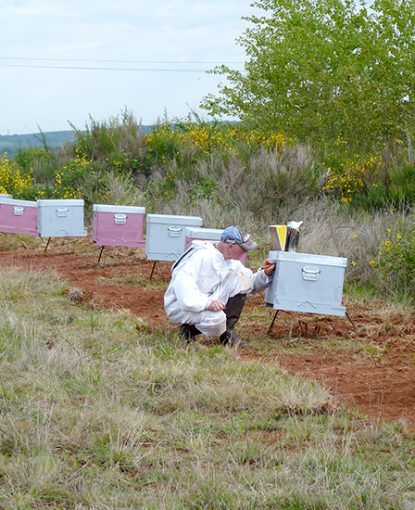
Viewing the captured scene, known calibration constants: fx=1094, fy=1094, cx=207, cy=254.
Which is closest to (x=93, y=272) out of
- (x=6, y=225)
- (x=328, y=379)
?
(x=6, y=225)

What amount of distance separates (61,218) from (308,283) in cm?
607

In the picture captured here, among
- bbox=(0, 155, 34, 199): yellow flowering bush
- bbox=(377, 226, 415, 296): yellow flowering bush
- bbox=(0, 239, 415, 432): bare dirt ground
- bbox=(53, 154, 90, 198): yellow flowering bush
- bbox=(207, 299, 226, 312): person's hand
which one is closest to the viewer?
bbox=(0, 239, 415, 432): bare dirt ground

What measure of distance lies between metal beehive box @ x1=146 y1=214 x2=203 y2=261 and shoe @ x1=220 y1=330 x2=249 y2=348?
344cm

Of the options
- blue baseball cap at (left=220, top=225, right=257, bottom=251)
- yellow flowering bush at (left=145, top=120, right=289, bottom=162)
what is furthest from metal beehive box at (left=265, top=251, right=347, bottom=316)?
yellow flowering bush at (left=145, top=120, right=289, bottom=162)

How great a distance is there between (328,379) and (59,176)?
13405mm

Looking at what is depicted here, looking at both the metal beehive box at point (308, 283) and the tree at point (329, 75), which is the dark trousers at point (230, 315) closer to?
the metal beehive box at point (308, 283)

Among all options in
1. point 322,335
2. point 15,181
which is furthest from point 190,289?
point 15,181

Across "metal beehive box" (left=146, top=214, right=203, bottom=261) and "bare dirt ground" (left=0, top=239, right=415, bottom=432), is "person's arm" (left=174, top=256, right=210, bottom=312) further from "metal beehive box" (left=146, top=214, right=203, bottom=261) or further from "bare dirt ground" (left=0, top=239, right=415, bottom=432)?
"metal beehive box" (left=146, top=214, right=203, bottom=261)

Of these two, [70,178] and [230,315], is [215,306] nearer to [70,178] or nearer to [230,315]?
[230,315]

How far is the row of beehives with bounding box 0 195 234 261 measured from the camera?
1286cm

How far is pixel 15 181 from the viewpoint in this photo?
20953mm

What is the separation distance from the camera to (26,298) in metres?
11.0

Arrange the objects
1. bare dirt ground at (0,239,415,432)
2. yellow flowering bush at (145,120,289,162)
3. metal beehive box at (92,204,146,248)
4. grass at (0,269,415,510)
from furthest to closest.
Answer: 1. yellow flowering bush at (145,120,289,162)
2. metal beehive box at (92,204,146,248)
3. bare dirt ground at (0,239,415,432)
4. grass at (0,269,415,510)

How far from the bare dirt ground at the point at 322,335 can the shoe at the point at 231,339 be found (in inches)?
7.3
